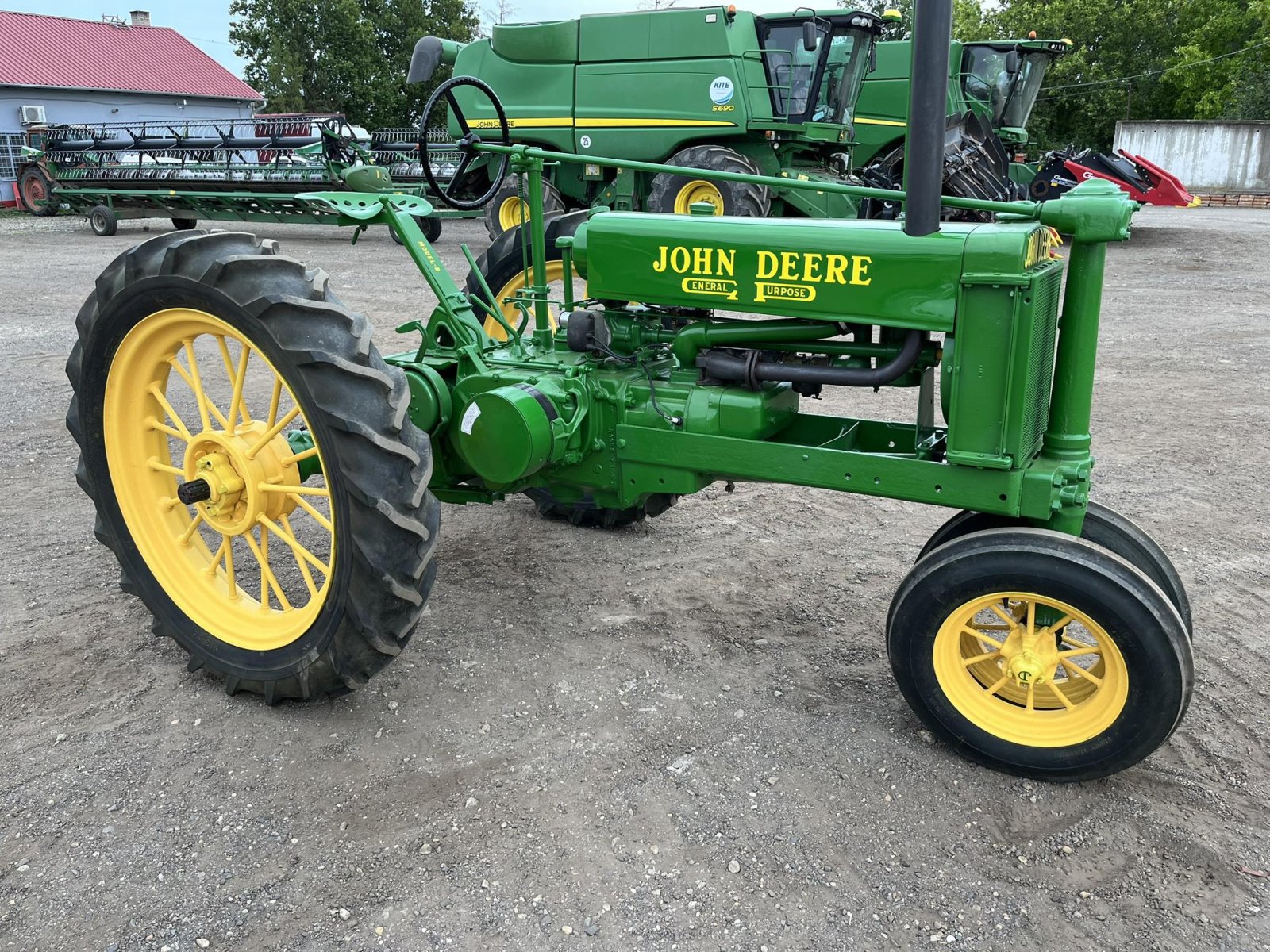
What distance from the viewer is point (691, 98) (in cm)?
1158

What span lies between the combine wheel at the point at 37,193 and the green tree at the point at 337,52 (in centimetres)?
1430

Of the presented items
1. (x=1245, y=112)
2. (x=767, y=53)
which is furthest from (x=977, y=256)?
(x=1245, y=112)

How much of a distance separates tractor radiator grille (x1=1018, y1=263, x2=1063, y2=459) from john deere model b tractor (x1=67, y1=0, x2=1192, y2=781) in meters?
0.01

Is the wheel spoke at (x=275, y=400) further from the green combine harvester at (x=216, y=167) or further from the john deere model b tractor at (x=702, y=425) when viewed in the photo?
the green combine harvester at (x=216, y=167)

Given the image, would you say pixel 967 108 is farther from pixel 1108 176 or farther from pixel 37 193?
pixel 37 193

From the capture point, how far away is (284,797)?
2.60m

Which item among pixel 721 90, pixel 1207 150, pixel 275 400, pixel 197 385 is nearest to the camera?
pixel 275 400

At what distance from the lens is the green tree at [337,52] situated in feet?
109

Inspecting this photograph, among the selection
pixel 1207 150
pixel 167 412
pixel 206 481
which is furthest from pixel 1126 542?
pixel 1207 150

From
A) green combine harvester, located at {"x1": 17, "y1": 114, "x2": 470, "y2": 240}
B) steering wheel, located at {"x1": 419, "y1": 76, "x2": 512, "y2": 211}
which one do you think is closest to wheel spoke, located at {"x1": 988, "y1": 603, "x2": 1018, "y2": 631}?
steering wheel, located at {"x1": 419, "y1": 76, "x2": 512, "y2": 211}

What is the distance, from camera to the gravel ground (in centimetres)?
221

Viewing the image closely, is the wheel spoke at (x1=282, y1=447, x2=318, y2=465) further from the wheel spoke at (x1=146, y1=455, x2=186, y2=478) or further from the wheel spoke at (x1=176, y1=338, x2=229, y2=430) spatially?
the wheel spoke at (x1=146, y1=455, x2=186, y2=478)

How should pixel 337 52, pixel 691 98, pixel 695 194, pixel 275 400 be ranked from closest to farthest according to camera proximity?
pixel 275 400 → pixel 695 194 → pixel 691 98 → pixel 337 52

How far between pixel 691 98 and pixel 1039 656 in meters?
10.1
